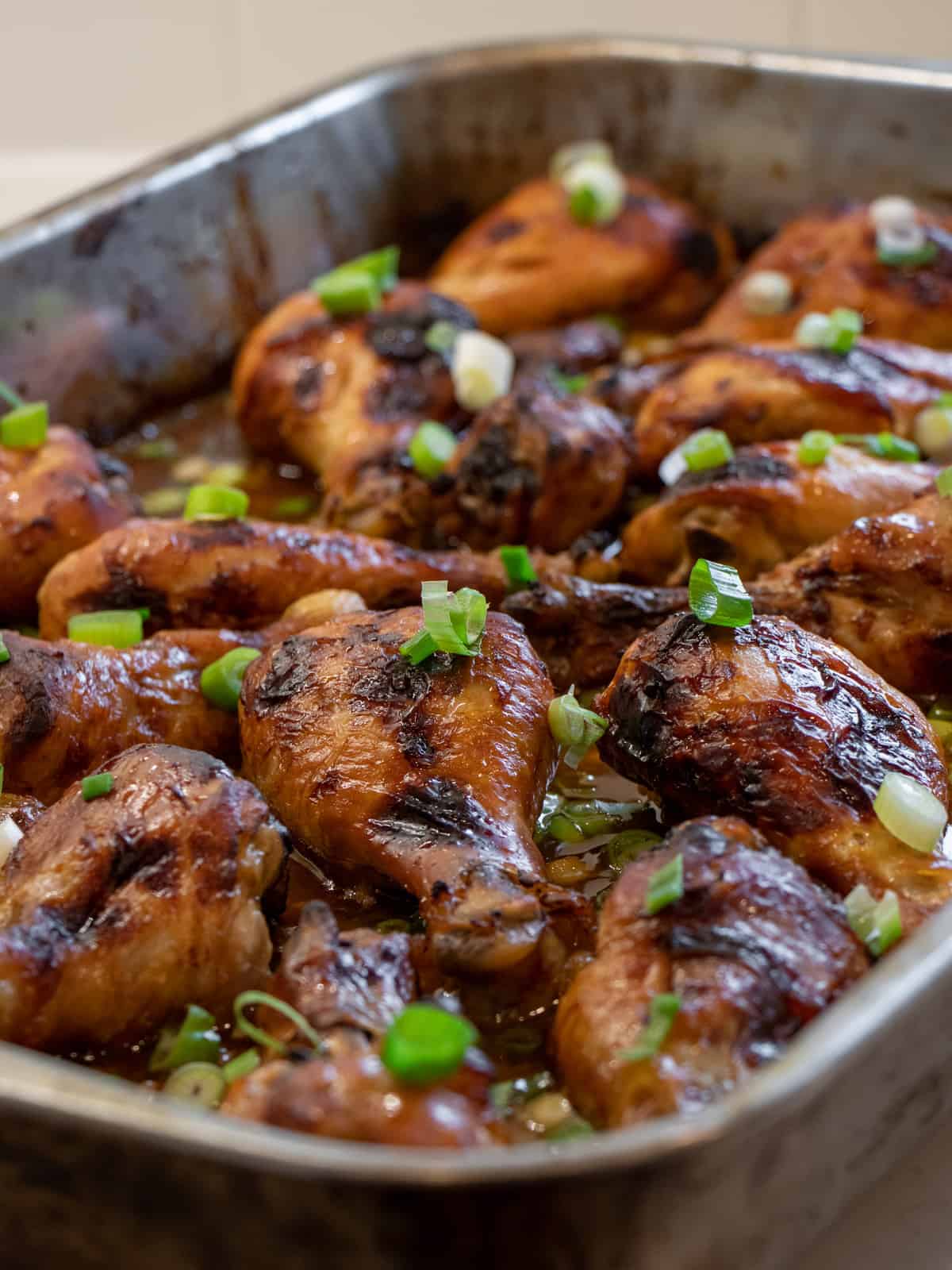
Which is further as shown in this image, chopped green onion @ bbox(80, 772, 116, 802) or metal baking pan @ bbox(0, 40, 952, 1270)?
chopped green onion @ bbox(80, 772, 116, 802)

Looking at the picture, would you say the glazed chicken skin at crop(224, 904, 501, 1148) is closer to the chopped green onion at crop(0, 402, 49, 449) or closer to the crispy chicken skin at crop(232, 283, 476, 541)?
the crispy chicken skin at crop(232, 283, 476, 541)

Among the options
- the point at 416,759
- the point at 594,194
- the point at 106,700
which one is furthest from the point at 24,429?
the point at 594,194

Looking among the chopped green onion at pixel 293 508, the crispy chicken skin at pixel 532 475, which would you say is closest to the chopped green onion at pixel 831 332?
the crispy chicken skin at pixel 532 475

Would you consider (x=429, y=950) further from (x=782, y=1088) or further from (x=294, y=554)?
(x=294, y=554)

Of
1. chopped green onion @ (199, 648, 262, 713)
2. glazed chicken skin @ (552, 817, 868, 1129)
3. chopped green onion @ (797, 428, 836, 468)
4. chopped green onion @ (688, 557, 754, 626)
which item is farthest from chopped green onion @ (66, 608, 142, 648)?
chopped green onion @ (797, 428, 836, 468)

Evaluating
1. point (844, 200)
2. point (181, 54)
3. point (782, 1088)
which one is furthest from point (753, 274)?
point (181, 54)
